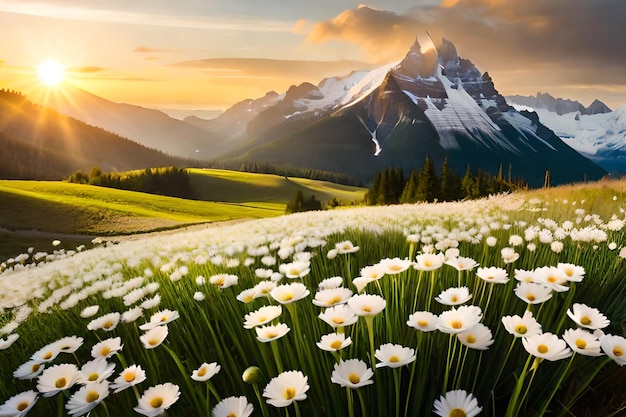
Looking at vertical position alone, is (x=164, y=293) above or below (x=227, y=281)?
below

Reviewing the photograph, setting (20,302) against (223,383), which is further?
(20,302)

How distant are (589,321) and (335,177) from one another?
187 metres

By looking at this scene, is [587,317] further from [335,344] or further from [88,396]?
[88,396]

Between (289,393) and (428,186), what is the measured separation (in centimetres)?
5294

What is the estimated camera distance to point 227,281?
96.6 inches

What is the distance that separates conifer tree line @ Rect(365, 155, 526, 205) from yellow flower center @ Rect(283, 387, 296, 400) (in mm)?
48406

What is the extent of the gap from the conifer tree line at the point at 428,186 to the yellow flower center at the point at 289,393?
48.4 meters

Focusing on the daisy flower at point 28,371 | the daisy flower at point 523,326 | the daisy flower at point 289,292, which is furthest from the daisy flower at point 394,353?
the daisy flower at point 28,371

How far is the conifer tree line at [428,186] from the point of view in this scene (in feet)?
170

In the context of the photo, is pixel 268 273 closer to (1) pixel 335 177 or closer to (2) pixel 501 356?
(2) pixel 501 356

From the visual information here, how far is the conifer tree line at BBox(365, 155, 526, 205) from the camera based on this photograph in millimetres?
51844

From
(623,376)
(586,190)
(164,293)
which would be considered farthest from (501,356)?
(586,190)

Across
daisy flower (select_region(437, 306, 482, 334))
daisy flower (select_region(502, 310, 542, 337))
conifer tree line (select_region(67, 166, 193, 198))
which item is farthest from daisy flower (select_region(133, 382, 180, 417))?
conifer tree line (select_region(67, 166, 193, 198))

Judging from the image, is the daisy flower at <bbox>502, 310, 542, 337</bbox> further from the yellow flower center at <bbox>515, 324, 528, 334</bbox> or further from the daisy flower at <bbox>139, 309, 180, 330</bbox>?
the daisy flower at <bbox>139, 309, 180, 330</bbox>
